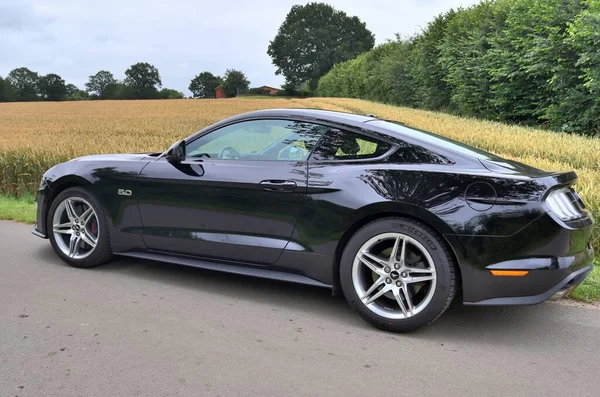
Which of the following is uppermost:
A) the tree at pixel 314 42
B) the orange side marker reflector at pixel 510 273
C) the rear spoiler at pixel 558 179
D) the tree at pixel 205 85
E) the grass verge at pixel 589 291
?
the tree at pixel 314 42

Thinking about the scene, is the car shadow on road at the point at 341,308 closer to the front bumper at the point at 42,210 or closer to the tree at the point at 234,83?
the front bumper at the point at 42,210

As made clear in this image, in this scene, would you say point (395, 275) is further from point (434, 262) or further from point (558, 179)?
point (558, 179)

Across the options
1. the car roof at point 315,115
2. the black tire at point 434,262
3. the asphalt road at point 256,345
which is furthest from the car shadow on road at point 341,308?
the car roof at point 315,115

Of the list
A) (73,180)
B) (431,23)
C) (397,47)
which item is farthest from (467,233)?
(397,47)

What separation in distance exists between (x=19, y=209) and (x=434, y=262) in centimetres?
606

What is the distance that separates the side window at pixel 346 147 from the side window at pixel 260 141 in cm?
8

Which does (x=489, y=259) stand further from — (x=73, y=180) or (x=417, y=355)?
(x=73, y=180)

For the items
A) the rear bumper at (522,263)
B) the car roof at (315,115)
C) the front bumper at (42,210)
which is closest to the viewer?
the rear bumper at (522,263)

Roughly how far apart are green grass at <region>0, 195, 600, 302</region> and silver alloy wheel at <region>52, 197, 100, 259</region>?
2.12 metres

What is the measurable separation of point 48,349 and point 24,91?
8800 cm

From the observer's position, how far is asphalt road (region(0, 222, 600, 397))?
2643mm

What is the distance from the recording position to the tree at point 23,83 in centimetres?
7596

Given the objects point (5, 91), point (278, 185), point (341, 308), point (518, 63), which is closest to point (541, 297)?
point (341, 308)

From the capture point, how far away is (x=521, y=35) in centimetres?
2133
